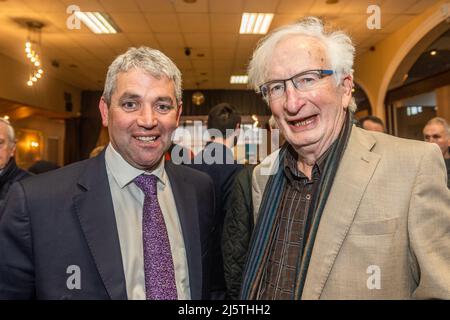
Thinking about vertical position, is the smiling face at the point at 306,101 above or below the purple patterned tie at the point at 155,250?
above

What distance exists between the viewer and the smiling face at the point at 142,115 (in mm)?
1211

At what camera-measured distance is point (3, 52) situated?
7.03 metres

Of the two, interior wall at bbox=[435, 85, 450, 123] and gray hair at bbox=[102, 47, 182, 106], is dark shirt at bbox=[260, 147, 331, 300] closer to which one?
gray hair at bbox=[102, 47, 182, 106]

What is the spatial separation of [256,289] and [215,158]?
40.5 inches

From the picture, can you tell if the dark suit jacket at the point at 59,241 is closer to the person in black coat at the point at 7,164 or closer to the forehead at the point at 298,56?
the forehead at the point at 298,56

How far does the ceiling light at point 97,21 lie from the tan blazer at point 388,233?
16.2 feet

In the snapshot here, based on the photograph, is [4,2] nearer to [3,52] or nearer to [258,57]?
[3,52]

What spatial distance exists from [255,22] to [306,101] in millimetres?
4716

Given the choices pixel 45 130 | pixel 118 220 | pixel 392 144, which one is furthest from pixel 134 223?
pixel 45 130

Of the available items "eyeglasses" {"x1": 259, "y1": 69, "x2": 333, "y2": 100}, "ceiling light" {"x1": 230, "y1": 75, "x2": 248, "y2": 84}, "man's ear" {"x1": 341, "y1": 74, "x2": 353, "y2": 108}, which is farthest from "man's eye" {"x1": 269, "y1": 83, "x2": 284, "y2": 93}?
"ceiling light" {"x1": 230, "y1": 75, "x2": 248, "y2": 84}

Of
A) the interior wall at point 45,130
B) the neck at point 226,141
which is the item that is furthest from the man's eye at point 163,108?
the interior wall at point 45,130

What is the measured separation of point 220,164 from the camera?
2.14 metres

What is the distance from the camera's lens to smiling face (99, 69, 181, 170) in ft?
3.97
